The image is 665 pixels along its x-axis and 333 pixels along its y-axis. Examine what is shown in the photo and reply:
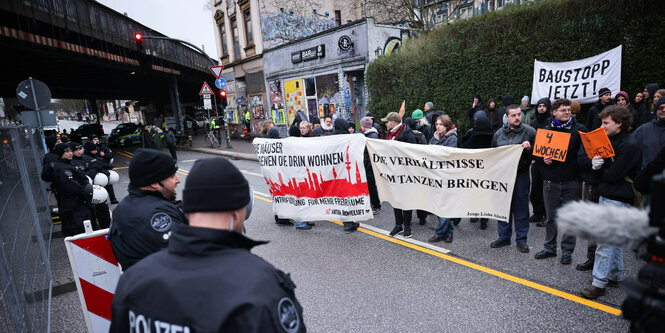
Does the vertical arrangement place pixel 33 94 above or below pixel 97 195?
above

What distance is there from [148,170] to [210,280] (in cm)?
150

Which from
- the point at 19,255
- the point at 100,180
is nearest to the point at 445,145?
Answer: the point at 19,255

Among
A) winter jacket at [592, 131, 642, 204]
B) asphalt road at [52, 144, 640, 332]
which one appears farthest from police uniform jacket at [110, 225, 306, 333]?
winter jacket at [592, 131, 642, 204]

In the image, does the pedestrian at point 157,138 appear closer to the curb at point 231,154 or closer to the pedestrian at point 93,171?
the curb at point 231,154

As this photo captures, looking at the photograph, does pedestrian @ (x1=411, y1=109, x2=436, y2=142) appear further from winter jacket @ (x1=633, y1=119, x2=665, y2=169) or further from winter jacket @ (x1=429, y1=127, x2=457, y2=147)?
winter jacket @ (x1=633, y1=119, x2=665, y2=169)

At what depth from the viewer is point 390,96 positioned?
15.3m

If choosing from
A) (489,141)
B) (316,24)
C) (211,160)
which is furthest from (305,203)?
(316,24)

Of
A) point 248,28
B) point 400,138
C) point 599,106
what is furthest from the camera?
point 248,28

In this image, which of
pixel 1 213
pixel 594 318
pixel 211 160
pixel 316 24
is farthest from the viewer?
pixel 316 24

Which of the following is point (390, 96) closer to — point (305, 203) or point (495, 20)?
point (495, 20)

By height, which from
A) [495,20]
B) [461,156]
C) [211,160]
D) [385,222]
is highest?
[495,20]

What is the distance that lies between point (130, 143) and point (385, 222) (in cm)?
2988

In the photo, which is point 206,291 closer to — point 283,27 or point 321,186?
point 321,186

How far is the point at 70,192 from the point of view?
5.64m
